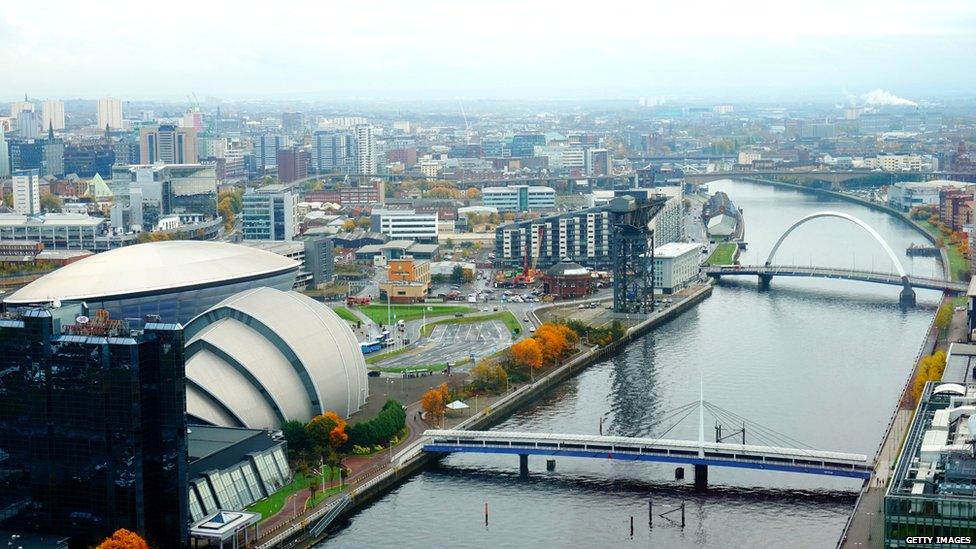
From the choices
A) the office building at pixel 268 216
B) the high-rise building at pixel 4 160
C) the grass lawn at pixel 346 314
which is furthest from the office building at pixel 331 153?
the grass lawn at pixel 346 314

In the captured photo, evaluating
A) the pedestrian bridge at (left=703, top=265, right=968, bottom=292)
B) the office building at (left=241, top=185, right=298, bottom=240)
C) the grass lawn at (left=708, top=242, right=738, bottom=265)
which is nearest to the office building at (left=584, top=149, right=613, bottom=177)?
the grass lawn at (left=708, top=242, right=738, bottom=265)

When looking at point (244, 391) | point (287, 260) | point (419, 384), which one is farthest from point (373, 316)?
point (244, 391)

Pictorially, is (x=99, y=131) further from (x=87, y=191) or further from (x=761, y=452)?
(x=761, y=452)

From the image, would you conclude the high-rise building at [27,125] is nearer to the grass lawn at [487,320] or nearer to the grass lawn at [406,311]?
the grass lawn at [406,311]

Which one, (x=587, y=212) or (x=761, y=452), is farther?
(x=587, y=212)

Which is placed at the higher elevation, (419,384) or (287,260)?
(287,260)
